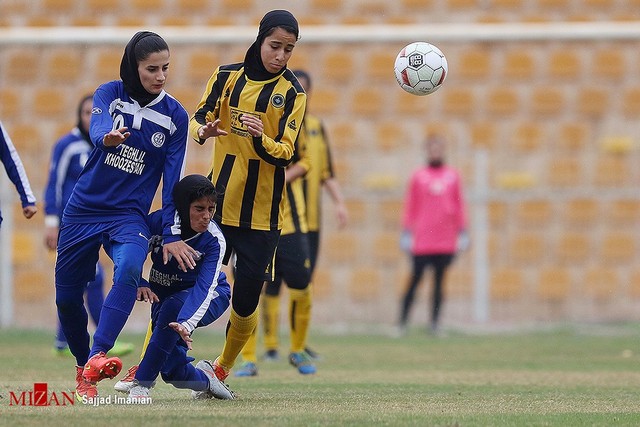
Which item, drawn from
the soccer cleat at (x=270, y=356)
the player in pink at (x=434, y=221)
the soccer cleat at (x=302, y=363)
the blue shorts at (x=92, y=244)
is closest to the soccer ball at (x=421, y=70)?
the blue shorts at (x=92, y=244)

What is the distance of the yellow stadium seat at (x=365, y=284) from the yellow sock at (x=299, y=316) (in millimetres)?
6279

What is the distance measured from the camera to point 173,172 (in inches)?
275

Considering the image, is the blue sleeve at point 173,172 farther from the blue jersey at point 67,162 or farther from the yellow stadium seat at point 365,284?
the yellow stadium seat at point 365,284

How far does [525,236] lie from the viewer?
16.1 meters

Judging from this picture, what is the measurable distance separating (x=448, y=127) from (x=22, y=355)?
7.14m

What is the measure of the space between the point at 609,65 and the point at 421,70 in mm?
8887

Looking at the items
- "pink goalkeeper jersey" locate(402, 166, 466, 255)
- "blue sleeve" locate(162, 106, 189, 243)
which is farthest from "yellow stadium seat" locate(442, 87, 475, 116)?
"blue sleeve" locate(162, 106, 189, 243)

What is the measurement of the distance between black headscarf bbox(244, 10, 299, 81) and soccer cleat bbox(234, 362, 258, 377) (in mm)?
2684

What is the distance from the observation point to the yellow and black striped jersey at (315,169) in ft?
35.4

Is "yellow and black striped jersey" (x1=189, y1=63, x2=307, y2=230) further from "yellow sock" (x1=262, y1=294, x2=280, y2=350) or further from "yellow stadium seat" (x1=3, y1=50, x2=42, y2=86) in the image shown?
"yellow stadium seat" (x1=3, y1=50, x2=42, y2=86)

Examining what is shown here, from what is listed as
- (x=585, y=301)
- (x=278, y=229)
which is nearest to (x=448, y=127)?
(x=585, y=301)

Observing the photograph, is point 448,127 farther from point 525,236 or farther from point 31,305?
point 31,305

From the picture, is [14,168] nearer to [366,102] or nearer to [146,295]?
[146,295]

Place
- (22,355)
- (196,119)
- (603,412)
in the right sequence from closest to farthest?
(603,412)
(196,119)
(22,355)
